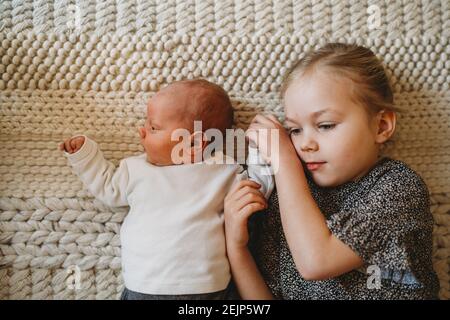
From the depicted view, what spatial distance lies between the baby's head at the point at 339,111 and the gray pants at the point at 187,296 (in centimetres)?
27

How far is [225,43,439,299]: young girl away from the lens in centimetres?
74

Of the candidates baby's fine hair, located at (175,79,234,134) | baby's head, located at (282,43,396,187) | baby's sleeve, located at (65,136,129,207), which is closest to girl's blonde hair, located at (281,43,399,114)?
baby's head, located at (282,43,396,187)

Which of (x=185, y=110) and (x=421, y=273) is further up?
(x=185, y=110)

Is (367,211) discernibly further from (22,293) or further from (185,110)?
(22,293)

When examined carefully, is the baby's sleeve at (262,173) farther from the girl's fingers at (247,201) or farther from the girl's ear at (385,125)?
the girl's ear at (385,125)

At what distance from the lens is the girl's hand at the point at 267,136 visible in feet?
2.76

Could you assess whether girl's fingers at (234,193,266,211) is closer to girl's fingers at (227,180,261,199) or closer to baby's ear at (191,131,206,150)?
girl's fingers at (227,180,261,199)

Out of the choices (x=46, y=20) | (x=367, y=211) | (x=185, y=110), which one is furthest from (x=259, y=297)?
(x=46, y=20)

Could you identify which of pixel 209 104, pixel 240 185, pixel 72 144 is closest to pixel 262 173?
pixel 240 185

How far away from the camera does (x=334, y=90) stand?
79 centimetres

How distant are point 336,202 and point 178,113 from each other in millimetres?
344

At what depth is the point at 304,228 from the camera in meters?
0.76

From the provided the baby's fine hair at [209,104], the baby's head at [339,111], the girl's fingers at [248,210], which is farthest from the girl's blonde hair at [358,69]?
the girl's fingers at [248,210]
